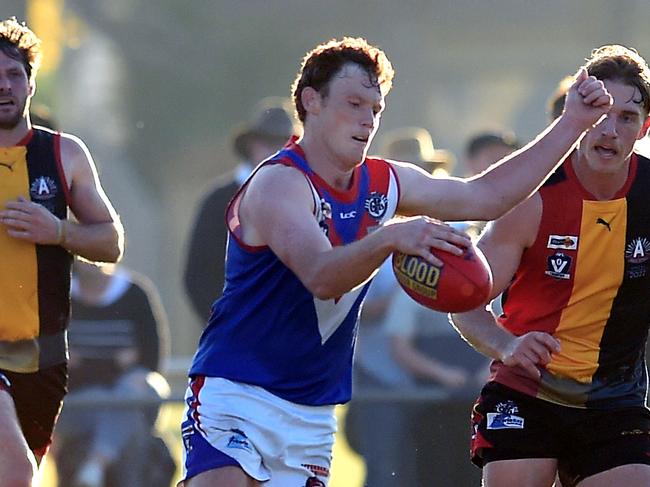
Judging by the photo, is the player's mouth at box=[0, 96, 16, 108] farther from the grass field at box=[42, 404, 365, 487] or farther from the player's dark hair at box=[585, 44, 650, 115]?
the player's dark hair at box=[585, 44, 650, 115]

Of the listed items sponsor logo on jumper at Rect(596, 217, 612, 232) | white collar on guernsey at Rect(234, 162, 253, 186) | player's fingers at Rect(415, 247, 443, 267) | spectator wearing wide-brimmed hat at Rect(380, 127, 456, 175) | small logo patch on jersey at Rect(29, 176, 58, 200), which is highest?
player's fingers at Rect(415, 247, 443, 267)

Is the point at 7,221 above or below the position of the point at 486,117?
above

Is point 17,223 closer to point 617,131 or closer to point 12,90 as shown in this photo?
point 12,90

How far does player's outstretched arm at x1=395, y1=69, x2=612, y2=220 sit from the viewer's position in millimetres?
5586

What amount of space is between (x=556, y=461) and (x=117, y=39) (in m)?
15.8

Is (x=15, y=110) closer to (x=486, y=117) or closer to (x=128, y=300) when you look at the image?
(x=128, y=300)

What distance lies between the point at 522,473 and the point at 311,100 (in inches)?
64.8

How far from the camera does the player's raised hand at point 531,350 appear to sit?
609 cm

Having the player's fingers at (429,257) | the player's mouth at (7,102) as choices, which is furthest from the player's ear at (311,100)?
the player's mouth at (7,102)

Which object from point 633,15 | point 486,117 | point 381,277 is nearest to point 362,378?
point 381,277

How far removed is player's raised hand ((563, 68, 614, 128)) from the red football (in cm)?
77

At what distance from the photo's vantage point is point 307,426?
593cm

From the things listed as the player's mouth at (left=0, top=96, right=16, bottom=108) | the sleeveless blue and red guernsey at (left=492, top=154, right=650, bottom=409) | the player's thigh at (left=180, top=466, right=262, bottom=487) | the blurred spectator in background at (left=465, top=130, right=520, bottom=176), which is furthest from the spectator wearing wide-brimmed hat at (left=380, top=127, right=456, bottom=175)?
the player's thigh at (left=180, top=466, right=262, bottom=487)

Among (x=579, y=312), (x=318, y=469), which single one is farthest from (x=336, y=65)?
(x=318, y=469)
